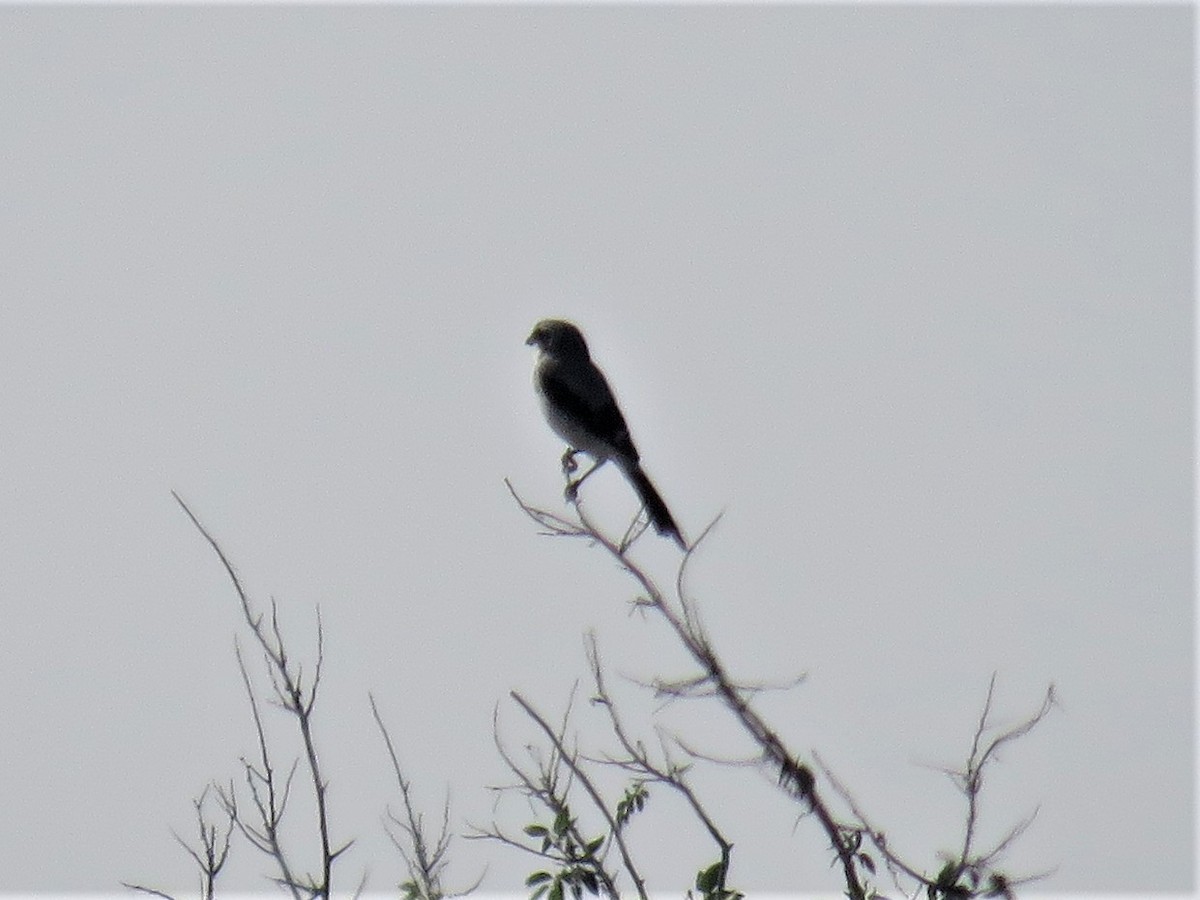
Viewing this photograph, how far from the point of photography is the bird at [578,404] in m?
9.80

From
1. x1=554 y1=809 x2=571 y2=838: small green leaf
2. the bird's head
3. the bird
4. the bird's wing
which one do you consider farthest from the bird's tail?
x1=554 y1=809 x2=571 y2=838: small green leaf

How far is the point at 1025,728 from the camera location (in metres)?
5.23

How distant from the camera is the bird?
9797 millimetres

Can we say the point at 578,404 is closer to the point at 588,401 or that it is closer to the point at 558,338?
the point at 588,401

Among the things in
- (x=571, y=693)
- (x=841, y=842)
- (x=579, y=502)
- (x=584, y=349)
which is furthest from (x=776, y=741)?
(x=584, y=349)

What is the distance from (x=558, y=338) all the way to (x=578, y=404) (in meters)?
0.72

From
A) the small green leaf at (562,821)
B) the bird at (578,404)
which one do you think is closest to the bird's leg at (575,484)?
the bird at (578,404)

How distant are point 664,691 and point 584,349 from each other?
5726mm

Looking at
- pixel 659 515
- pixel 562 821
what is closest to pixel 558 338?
pixel 659 515

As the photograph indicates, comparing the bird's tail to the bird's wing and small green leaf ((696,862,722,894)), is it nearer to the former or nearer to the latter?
the bird's wing

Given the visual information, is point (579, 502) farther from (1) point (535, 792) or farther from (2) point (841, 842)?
(2) point (841, 842)

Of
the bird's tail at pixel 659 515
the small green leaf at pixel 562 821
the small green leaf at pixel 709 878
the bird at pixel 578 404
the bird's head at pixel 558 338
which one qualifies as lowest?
the small green leaf at pixel 709 878

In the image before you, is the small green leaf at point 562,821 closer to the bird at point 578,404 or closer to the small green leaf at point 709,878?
the small green leaf at point 709,878

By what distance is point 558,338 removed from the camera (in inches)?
421
